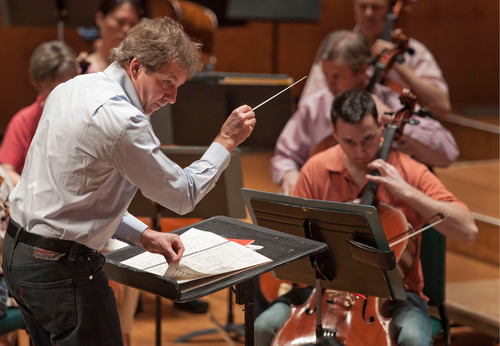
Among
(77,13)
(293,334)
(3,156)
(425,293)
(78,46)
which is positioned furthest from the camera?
(78,46)

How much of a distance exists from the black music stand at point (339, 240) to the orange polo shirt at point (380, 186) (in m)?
0.38

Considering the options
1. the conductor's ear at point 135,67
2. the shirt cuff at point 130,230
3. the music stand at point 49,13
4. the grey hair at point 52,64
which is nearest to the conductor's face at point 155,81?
the conductor's ear at point 135,67

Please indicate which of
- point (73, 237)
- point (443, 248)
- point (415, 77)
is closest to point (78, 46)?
point (415, 77)

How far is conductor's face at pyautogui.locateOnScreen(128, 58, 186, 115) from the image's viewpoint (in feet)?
6.03

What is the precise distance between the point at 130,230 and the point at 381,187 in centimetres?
109

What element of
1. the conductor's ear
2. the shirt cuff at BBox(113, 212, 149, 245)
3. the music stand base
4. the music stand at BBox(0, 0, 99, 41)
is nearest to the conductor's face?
the conductor's ear

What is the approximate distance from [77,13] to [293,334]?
278 cm

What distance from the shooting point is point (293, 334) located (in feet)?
8.02

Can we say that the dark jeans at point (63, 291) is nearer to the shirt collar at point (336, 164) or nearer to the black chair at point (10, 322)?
the black chair at point (10, 322)

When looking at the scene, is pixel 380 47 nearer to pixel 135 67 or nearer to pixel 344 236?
pixel 344 236

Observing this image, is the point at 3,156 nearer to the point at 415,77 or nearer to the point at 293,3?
the point at 415,77

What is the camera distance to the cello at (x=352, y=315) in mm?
2371

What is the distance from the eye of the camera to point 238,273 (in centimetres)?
181

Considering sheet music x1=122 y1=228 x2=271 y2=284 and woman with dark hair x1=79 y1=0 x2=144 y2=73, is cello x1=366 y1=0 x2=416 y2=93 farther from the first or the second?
sheet music x1=122 y1=228 x2=271 y2=284
